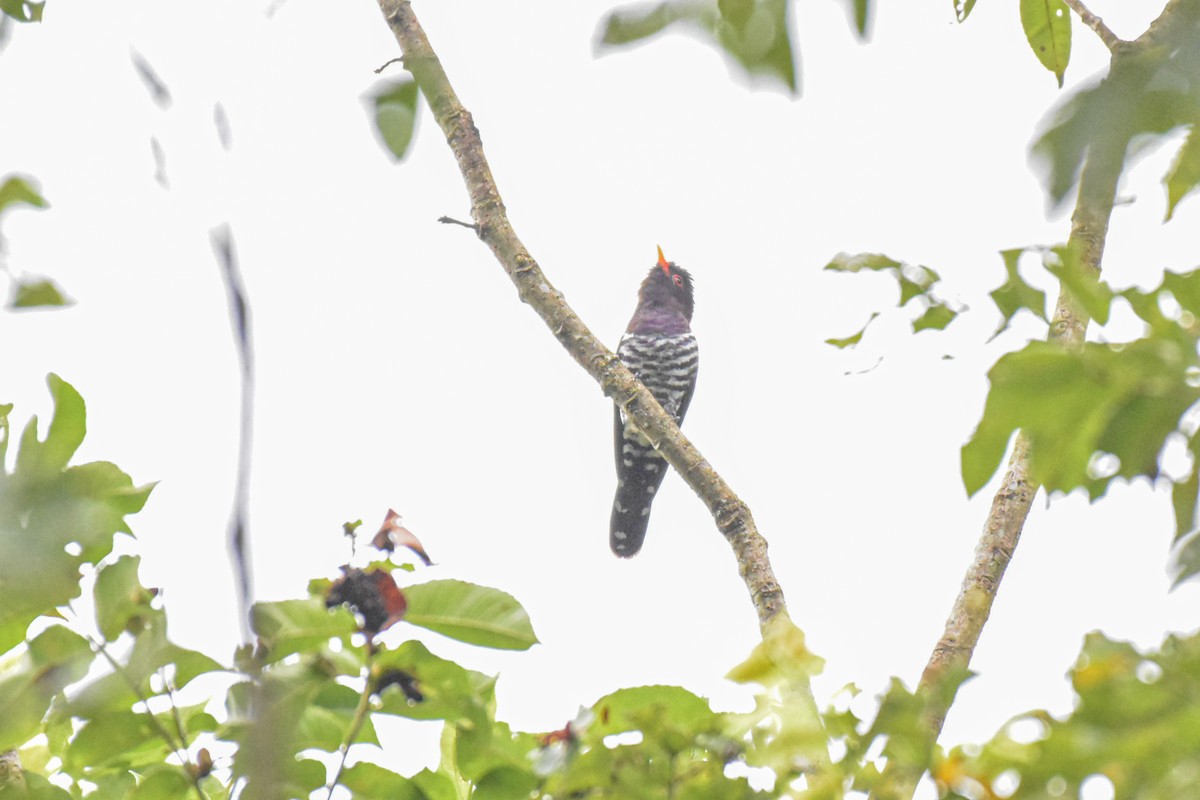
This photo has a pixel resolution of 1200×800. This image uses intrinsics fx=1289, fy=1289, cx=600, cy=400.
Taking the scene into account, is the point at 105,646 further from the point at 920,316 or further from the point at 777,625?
the point at 920,316

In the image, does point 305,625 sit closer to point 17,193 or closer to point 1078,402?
point 17,193

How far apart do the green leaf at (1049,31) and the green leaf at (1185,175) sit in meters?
1.01

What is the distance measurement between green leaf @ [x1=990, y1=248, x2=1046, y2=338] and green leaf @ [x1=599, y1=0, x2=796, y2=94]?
454 mm

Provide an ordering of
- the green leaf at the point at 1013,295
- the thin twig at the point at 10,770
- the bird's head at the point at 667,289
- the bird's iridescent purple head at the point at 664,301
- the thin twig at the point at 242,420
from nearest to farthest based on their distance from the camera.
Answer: the thin twig at the point at 242,420
the green leaf at the point at 1013,295
the thin twig at the point at 10,770
the bird's iridescent purple head at the point at 664,301
the bird's head at the point at 667,289

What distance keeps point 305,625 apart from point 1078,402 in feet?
2.52

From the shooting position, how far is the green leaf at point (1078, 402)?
76 centimetres

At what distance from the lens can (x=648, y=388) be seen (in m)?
7.72

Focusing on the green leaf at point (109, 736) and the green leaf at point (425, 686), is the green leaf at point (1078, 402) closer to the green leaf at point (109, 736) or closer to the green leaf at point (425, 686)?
the green leaf at point (425, 686)

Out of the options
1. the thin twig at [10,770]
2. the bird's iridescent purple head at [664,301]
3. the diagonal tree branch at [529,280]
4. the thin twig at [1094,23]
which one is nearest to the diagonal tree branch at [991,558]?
the thin twig at [1094,23]

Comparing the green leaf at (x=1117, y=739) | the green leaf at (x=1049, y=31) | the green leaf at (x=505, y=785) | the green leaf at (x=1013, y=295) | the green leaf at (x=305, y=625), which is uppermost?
the green leaf at (x=1049, y=31)

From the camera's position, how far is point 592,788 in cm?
113

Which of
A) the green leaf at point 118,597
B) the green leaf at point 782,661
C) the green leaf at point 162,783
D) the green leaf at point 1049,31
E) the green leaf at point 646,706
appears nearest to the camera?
the green leaf at point 782,661

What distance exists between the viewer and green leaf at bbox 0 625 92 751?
1.22m

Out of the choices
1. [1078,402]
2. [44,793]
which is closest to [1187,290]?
[1078,402]
